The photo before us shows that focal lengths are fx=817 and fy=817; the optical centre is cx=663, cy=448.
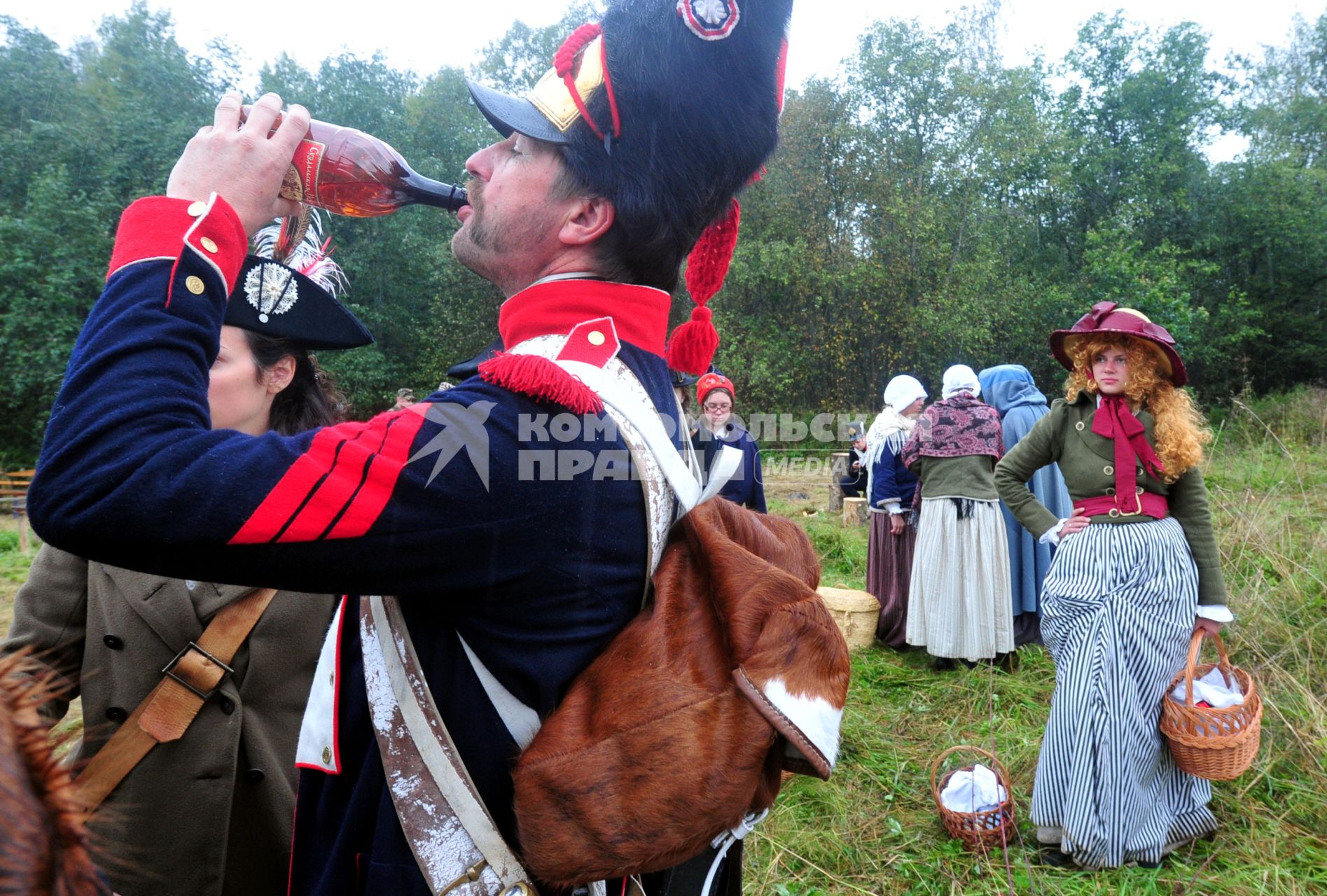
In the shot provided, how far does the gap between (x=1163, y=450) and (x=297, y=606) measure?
11.2ft

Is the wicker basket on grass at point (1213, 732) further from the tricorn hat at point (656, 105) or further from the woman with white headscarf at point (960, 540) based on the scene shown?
the tricorn hat at point (656, 105)

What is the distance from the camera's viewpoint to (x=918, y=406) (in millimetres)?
7484

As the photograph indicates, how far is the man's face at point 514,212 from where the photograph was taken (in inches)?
47.4

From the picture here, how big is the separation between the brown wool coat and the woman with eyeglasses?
243 centimetres

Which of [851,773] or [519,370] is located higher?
[519,370]

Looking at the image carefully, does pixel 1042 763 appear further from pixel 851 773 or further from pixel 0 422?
pixel 0 422

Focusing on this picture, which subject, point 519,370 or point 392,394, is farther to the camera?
point 392,394

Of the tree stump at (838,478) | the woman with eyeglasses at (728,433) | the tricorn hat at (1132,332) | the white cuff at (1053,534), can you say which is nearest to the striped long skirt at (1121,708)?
the white cuff at (1053,534)

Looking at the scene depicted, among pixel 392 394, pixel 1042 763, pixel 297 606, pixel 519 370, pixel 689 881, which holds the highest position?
pixel 392 394

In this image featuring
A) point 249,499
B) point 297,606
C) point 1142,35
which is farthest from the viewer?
point 1142,35

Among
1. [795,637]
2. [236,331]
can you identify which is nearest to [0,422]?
[236,331]

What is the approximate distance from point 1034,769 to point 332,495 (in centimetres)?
430

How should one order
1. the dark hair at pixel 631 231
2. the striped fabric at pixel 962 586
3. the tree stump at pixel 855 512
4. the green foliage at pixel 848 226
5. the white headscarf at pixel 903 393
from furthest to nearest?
1. the green foliage at pixel 848 226
2. the tree stump at pixel 855 512
3. the white headscarf at pixel 903 393
4. the striped fabric at pixel 962 586
5. the dark hair at pixel 631 231

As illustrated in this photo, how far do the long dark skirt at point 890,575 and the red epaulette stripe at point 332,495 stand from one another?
5938mm
